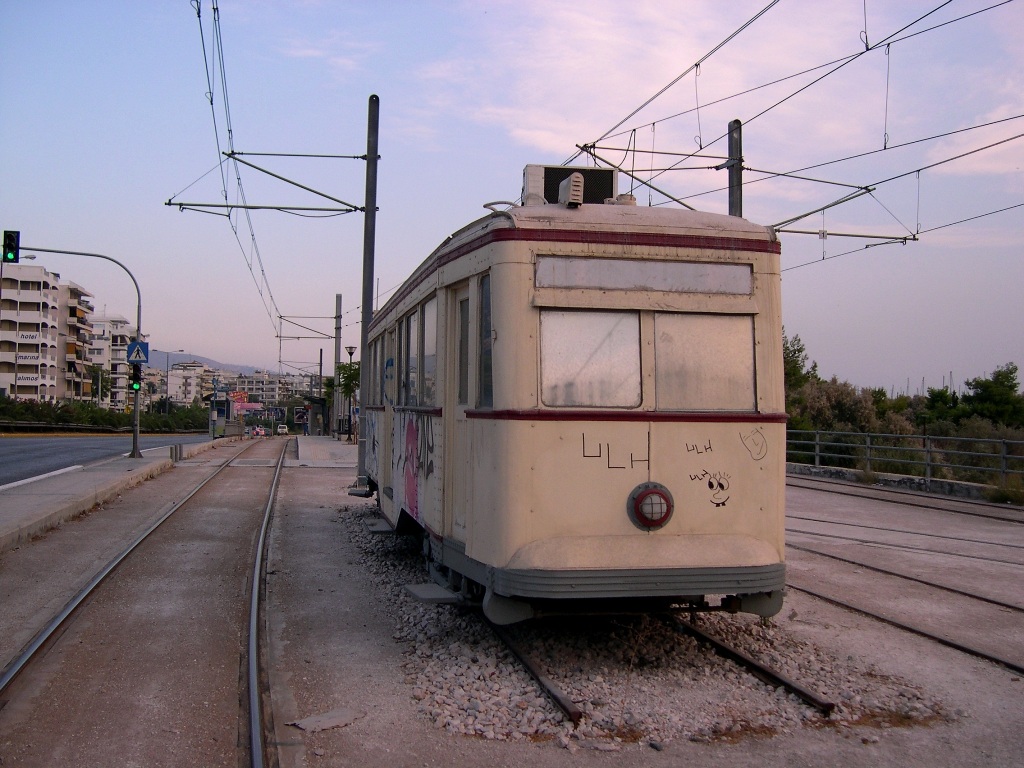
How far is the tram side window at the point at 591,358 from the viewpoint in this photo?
5.49m

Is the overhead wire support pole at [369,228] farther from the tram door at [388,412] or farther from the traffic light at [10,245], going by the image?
the traffic light at [10,245]

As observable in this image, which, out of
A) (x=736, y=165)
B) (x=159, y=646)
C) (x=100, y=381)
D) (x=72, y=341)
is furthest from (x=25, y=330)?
(x=159, y=646)

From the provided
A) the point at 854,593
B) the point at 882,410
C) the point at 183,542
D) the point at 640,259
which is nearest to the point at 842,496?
the point at 854,593

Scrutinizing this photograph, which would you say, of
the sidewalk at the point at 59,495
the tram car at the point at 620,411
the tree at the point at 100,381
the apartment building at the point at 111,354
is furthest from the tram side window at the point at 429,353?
the apartment building at the point at 111,354

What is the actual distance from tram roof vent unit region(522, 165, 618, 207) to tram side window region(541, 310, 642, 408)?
1149 mm

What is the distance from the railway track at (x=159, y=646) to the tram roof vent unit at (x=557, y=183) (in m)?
3.75

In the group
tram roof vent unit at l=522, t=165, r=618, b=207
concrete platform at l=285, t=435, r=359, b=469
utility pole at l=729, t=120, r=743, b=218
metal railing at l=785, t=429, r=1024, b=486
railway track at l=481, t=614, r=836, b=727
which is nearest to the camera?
railway track at l=481, t=614, r=836, b=727

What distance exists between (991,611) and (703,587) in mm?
3540

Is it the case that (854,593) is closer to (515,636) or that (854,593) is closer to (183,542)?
(515,636)

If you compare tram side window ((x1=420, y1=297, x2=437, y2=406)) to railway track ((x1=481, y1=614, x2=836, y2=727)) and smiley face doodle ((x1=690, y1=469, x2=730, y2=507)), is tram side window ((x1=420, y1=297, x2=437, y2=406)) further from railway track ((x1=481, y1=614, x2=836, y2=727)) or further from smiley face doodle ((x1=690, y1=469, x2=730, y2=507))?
smiley face doodle ((x1=690, y1=469, x2=730, y2=507))

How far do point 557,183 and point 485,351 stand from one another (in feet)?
5.60

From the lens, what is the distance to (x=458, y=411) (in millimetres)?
6234

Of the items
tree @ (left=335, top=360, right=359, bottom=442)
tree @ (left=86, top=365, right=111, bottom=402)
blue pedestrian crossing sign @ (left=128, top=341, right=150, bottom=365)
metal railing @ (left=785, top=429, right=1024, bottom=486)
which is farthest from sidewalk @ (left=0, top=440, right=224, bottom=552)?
tree @ (left=86, top=365, right=111, bottom=402)

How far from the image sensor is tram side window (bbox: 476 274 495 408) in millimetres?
5695
